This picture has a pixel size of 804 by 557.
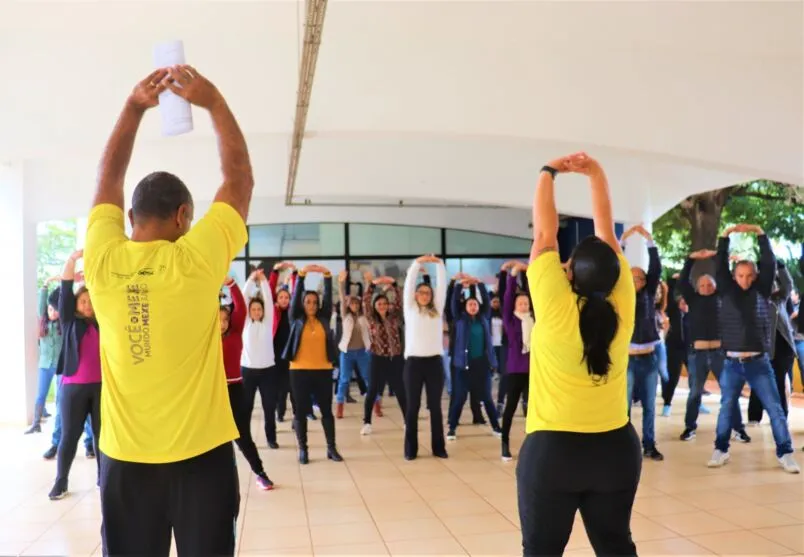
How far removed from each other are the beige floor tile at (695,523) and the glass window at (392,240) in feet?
34.7

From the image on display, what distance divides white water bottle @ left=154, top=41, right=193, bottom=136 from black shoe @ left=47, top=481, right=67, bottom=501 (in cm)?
431

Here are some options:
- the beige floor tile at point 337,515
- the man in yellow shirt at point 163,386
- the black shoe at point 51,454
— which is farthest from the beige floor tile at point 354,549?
the black shoe at point 51,454

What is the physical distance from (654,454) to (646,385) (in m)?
0.58

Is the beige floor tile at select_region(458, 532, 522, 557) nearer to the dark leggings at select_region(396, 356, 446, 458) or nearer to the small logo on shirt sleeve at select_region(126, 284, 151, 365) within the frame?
the dark leggings at select_region(396, 356, 446, 458)

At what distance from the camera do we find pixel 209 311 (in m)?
1.70

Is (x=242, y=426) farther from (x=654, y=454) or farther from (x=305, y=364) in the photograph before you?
(x=654, y=454)

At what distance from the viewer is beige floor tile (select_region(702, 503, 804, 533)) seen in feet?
13.7

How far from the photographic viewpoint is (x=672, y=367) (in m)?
8.29

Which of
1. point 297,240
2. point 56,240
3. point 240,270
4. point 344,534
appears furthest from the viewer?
point 297,240

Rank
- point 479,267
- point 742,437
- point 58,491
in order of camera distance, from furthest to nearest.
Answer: point 479,267
point 742,437
point 58,491

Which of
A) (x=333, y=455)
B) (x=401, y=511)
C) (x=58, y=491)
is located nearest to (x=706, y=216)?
(x=333, y=455)

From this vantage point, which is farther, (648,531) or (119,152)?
(648,531)

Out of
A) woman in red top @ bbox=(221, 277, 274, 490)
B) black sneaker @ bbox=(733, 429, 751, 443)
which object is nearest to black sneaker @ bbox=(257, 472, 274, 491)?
woman in red top @ bbox=(221, 277, 274, 490)

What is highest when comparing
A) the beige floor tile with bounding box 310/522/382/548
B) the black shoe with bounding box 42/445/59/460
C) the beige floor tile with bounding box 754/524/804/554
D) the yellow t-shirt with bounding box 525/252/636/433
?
the yellow t-shirt with bounding box 525/252/636/433
